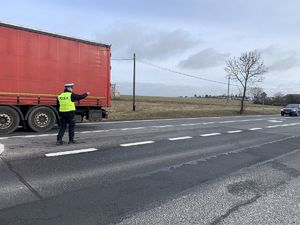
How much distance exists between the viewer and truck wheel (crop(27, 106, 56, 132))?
48.6 ft

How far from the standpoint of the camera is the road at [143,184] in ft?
17.8

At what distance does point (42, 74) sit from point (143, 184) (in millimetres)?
9126

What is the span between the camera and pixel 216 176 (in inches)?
321

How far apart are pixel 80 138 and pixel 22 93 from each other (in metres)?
3.10

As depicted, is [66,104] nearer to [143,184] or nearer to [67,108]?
[67,108]

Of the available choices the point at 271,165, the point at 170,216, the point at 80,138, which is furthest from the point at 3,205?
the point at 80,138

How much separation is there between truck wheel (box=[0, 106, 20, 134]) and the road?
6.14 ft

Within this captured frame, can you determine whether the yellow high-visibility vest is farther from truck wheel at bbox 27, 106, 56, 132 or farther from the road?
truck wheel at bbox 27, 106, 56, 132

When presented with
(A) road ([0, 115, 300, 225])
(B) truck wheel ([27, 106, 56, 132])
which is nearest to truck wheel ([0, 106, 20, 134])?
A: (B) truck wheel ([27, 106, 56, 132])

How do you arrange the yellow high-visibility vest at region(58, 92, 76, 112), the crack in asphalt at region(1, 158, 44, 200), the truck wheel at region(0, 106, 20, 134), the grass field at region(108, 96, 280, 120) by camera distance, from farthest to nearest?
the grass field at region(108, 96, 280, 120), the truck wheel at region(0, 106, 20, 134), the yellow high-visibility vest at region(58, 92, 76, 112), the crack in asphalt at region(1, 158, 44, 200)

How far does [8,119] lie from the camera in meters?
14.2

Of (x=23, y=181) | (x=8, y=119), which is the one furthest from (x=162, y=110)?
(x=23, y=181)

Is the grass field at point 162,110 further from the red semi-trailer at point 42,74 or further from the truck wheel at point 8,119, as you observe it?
the truck wheel at point 8,119

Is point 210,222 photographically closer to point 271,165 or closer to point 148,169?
point 148,169
